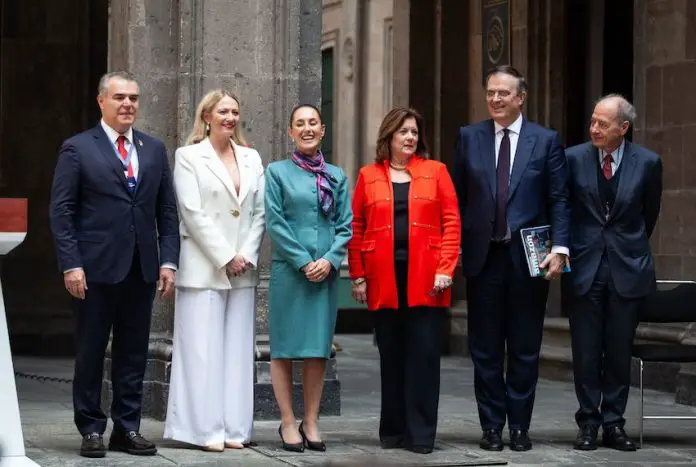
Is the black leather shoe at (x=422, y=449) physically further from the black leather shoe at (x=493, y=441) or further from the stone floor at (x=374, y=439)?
the black leather shoe at (x=493, y=441)

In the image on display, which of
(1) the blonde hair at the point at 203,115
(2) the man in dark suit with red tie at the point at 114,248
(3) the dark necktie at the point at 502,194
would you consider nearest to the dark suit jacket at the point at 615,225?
(3) the dark necktie at the point at 502,194

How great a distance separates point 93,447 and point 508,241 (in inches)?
98.8

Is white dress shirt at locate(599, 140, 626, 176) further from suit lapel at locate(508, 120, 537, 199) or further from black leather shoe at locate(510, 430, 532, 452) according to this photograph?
black leather shoe at locate(510, 430, 532, 452)

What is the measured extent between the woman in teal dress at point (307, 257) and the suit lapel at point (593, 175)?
4.56 feet

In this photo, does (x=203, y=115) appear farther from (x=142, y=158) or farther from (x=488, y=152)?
(x=488, y=152)

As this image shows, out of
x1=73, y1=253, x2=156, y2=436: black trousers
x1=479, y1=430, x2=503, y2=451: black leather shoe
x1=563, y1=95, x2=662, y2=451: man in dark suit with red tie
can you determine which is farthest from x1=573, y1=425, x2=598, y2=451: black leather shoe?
x1=73, y1=253, x2=156, y2=436: black trousers

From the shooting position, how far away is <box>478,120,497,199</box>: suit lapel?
31.0 feet

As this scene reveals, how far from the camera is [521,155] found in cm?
946

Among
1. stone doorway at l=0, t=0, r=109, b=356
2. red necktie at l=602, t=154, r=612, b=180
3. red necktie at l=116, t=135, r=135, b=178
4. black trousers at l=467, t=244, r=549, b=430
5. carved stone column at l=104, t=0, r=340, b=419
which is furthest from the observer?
stone doorway at l=0, t=0, r=109, b=356

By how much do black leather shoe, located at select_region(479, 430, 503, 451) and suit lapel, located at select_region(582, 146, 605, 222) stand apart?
52.8 inches

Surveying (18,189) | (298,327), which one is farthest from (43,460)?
(18,189)

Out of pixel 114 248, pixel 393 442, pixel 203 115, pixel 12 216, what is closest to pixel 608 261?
pixel 393 442

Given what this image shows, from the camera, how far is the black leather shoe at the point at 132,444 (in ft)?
29.6

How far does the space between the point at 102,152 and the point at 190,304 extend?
3.18 feet
